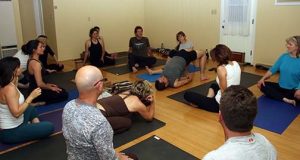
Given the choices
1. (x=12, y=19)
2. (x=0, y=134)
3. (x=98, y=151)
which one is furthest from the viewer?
(x=12, y=19)

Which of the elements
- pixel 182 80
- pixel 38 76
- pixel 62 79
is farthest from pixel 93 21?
pixel 38 76

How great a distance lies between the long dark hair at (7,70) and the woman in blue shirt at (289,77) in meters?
3.31

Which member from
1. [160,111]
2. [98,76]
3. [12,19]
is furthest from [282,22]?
[12,19]

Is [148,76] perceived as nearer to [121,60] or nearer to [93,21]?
[121,60]

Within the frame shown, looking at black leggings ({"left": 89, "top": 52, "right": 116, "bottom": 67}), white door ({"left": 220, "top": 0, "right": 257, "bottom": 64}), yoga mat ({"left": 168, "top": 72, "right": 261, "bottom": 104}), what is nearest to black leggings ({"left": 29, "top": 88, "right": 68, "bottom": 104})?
yoga mat ({"left": 168, "top": 72, "right": 261, "bottom": 104})

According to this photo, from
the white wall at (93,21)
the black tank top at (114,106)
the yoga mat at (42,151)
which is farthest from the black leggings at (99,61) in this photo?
the yoga mat at (42,151)

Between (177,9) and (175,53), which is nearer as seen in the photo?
(175,53)

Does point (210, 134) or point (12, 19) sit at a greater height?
point (12, 19)

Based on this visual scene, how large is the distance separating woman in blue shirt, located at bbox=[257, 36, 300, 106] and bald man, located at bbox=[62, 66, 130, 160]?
10.0ft

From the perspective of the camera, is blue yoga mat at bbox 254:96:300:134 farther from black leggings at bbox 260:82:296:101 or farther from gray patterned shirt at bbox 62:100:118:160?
gray patterned shirt at bbox 62:100:118:160

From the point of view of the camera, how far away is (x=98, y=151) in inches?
57.3

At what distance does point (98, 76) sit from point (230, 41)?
17.6ft

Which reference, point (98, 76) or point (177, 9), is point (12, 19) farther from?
point (98, 76)

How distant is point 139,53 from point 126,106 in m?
3.23
